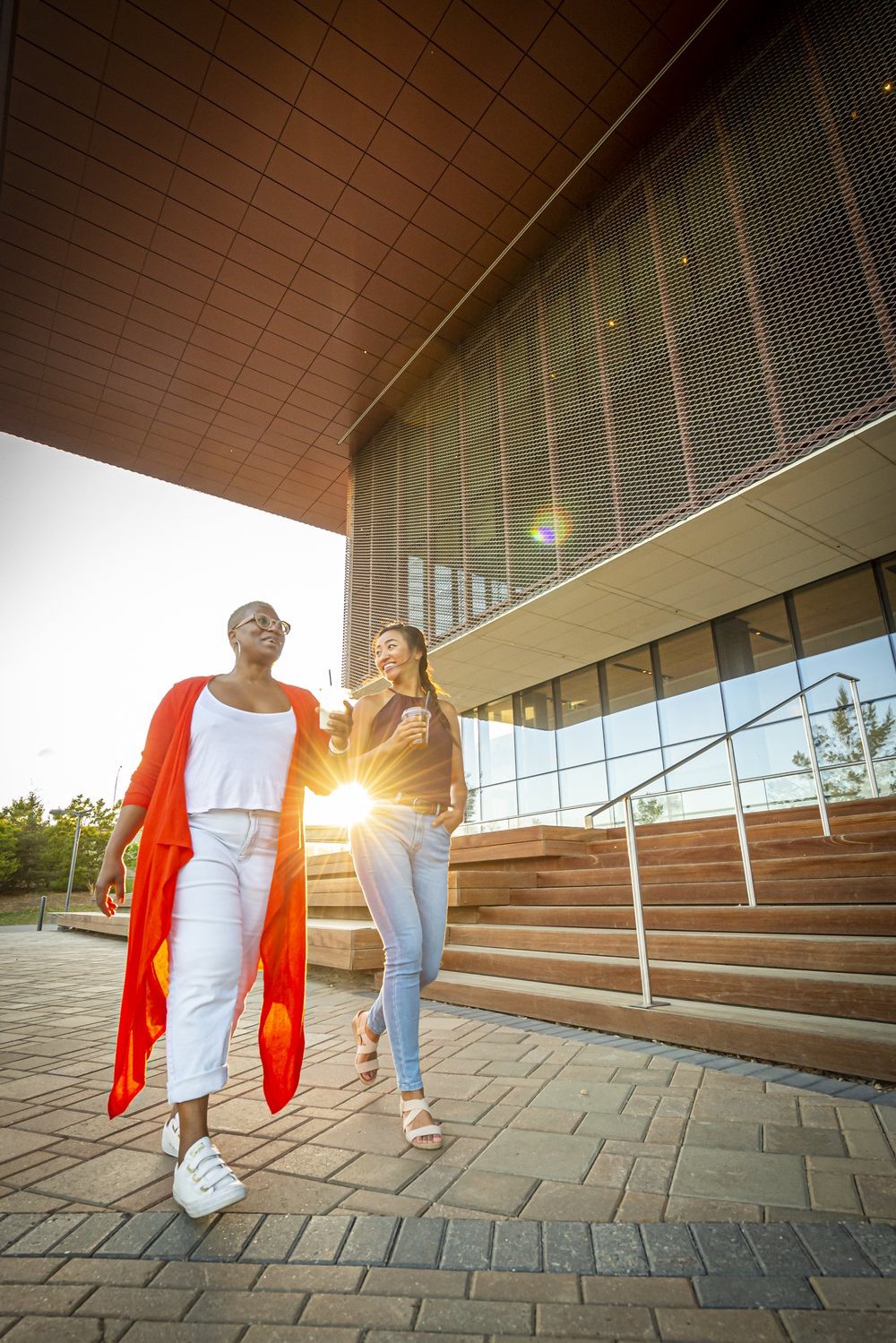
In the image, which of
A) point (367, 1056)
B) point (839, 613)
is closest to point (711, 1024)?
point (367, 1056)

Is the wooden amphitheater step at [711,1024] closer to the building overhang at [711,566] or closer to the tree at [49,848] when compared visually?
the building overhang at [711,566]

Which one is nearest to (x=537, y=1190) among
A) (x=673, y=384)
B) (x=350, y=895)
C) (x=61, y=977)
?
(x=350, y=895)

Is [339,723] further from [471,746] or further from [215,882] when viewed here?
[471,746]

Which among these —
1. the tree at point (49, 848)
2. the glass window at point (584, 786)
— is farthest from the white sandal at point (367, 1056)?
the tree at point (49, 848)

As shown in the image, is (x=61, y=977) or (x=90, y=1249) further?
(x=61, y=977)

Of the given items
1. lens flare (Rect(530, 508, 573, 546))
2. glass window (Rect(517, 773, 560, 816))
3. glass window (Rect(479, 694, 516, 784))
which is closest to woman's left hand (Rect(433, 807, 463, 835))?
lens flare (Rect(530, 508, 573, 546))

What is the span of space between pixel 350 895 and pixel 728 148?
28.2 feet

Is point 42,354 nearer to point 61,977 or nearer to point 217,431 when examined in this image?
point 217,431

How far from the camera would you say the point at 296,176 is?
25.8 feet

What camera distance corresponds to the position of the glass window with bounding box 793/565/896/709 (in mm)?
8414

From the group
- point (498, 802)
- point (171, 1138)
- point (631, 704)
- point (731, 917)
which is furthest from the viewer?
point (498, 802)

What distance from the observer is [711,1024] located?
11.1ft

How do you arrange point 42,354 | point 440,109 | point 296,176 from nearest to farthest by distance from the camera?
point 440,109
point 296,176
point 42,354

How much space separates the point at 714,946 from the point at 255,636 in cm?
331
